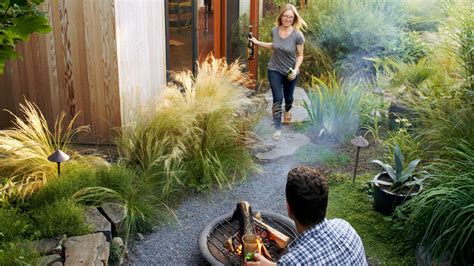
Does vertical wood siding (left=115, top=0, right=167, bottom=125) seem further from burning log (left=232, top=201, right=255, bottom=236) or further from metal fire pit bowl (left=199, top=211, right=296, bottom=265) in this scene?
burning log (left=232, top=201, right=255, bottom=236)

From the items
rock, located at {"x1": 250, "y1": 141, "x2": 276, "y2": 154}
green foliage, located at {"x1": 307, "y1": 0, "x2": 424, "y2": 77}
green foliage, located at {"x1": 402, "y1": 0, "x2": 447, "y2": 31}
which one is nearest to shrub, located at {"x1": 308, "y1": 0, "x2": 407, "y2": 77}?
green foliage, located at {"x1": 307, "y1": 0, "x2": 424, "y2": 77}

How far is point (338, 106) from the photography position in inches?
238

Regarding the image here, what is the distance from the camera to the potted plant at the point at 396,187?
4246 mm

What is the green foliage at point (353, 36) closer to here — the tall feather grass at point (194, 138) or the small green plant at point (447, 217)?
the tall feather grass at point (194, 138)

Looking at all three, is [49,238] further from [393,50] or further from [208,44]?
[393,50]

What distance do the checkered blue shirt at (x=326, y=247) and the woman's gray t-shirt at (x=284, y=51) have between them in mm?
4405

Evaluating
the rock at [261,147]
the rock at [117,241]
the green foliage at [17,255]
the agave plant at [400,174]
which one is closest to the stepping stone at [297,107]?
the rock at [261,147]

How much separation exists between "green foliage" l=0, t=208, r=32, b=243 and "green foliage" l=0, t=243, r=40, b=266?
144 millimetres

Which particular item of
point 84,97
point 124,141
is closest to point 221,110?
point 124,141

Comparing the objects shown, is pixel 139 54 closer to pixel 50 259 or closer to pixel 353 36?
pixel 50 259

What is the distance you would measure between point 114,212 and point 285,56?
3395mm

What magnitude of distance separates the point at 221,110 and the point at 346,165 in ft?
4.77

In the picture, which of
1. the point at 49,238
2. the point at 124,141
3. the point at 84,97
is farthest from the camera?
the point at 84,97

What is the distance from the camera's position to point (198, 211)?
177 inches
